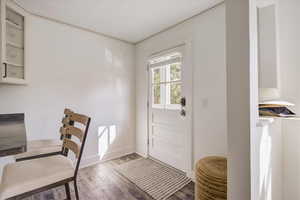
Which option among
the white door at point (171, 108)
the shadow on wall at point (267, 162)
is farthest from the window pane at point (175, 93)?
the shadow on wall at point (267, 162)

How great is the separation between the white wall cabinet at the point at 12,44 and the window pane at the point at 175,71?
2.03 metres

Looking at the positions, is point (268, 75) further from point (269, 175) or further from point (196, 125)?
point (196, 125)

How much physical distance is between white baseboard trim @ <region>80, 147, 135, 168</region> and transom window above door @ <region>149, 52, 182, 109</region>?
43.7 inches

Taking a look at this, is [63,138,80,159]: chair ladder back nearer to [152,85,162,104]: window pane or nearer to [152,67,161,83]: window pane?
[152,85,162,104]: window pane

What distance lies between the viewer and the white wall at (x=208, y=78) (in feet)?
5.85

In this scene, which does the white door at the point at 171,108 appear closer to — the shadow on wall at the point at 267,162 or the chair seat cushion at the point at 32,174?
the shadow on wall at the point at 267,162

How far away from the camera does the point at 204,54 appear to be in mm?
1955

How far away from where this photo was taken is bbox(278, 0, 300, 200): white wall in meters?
1.19

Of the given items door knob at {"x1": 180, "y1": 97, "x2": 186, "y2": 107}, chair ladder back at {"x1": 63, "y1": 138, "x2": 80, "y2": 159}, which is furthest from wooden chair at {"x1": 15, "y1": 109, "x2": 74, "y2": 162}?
door knob at {"x1": 180, "y1": 97, "x2": 186, "y2": 107}

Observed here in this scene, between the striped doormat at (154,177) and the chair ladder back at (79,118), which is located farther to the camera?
the striped doormat at (154,177)

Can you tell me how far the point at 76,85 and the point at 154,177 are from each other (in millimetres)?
1900

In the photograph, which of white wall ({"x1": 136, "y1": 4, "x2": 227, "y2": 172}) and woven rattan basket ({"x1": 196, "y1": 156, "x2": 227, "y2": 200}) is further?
white wall ({"x1": 136, "y1": 4, "x2": 227, "y2": 172})

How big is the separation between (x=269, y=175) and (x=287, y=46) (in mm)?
1104

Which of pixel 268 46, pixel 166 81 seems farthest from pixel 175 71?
pixel 268 46
